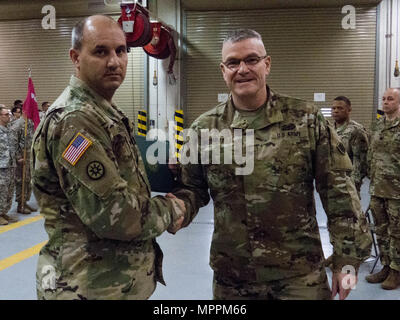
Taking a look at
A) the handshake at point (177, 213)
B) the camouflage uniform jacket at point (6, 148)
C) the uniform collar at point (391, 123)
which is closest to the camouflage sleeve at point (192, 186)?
the handshake at point (177, 213)

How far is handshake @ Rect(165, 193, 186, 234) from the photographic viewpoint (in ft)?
5.42

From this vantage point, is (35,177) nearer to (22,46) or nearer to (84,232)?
(84,232)

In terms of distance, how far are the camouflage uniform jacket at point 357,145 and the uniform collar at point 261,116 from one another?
9.42 ft

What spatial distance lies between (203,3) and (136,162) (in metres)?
7.92

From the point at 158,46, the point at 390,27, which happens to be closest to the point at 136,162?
the point at 158,46

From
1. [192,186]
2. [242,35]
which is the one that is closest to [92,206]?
[192,186]

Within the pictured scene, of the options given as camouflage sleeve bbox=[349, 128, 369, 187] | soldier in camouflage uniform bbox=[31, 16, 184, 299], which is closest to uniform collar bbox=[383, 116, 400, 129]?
camouflage sleeve bbox=[349, 128, 369, 187]

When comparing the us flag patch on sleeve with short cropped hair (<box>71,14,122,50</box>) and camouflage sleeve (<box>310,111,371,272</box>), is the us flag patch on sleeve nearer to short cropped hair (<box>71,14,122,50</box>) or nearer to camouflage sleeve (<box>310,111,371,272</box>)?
short cropped hair (<box>71,14,122,50</box>)

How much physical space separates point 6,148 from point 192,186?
495cm

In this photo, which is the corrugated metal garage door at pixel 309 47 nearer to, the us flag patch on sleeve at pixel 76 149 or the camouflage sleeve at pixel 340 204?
the camouflage sleeve at pixel 340 204

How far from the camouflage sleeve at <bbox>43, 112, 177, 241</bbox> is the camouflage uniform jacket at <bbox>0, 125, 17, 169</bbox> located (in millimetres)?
5073

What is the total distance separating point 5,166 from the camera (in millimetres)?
5980

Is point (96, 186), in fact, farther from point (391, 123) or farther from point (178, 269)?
point (391, 123)

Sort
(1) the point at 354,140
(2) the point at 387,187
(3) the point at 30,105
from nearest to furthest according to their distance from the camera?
1. (2) the point at 387,187
2. (1) the point at 354,140
3. (3) the point at 30,105
